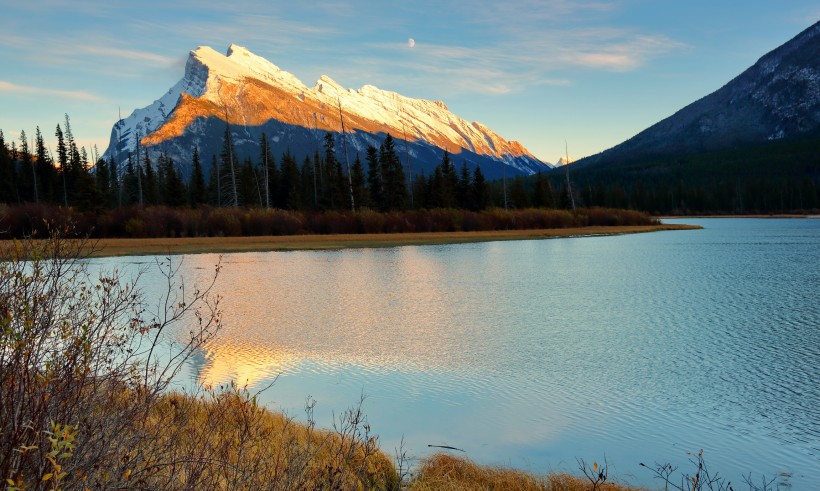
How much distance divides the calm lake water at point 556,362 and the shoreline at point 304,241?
69.9 feet

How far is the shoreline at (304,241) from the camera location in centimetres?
4929

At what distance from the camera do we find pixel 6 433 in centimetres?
405

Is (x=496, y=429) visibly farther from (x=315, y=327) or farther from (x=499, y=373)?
(x=315, y=327)

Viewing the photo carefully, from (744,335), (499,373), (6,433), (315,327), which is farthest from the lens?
(315,327)

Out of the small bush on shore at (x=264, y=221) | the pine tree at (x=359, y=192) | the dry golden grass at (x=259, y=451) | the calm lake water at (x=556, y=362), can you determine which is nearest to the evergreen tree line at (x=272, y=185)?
the pine tree at (x=359, y=192)

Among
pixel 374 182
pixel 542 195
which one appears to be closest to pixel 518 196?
pixel 542 195

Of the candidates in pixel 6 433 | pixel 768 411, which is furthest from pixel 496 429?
pixel 6 433

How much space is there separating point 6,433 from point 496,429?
7.51 meters

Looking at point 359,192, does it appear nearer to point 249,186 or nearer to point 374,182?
point 374,182

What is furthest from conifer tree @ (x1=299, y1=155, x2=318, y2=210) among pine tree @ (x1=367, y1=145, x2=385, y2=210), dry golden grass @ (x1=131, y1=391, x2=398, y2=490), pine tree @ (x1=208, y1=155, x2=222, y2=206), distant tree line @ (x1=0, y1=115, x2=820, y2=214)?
dry golden grass @ (x1=131, y1=391, x2=398, y2=490)

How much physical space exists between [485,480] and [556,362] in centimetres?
679

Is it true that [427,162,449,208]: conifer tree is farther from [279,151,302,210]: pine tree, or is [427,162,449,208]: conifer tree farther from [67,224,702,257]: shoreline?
[279,151,302,210]: pine tree

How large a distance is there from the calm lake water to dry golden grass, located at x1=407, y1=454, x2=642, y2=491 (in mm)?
630

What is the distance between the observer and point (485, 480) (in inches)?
310
